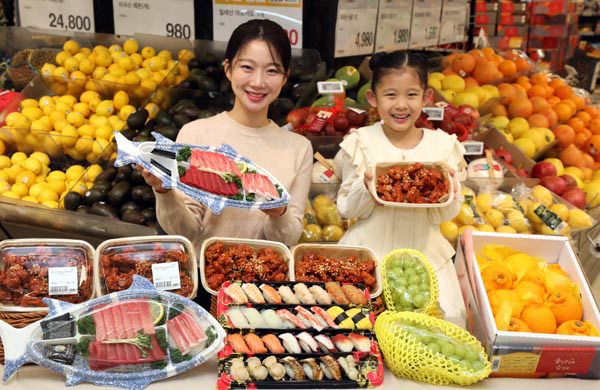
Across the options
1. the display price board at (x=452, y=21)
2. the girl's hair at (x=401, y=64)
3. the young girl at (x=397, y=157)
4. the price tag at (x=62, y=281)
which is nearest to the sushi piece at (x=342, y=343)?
the young girl at (x=397, y=157)

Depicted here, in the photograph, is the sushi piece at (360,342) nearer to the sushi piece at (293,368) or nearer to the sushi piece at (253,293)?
the sushi piece at (293,368)

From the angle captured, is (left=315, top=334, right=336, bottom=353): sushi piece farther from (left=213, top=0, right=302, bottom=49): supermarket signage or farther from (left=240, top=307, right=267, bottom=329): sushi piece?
(left=213, top=0, right=302, bottom=49): supermarket signage

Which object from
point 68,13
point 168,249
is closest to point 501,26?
point 68,13

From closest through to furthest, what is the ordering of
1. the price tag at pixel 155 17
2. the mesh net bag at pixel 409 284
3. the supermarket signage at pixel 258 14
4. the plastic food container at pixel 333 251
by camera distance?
the mesh net bag at pixel 409 284 → the plastic food container at pixel 333 251 → the supermarket signage at pixel 258 14 → the price tag at pixel 155 17

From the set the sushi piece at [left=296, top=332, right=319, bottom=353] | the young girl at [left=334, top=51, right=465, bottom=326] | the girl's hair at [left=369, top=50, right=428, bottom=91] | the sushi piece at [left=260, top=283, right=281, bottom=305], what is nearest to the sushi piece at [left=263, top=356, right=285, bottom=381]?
the sushi piece at [left=296, top=332, right=319, bottom=353]

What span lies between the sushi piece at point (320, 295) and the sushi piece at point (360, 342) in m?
0.16

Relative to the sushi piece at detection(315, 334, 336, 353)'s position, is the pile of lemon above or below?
below

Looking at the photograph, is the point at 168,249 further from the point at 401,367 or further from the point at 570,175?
the point at 570,175

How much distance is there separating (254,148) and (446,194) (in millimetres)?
797

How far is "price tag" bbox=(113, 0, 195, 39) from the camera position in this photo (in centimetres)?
409

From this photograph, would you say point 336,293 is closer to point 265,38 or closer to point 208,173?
point 208,173

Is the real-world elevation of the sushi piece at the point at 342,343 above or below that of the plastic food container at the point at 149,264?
below

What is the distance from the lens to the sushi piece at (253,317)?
5.37 feet

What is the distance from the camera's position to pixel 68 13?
4.34 meters
